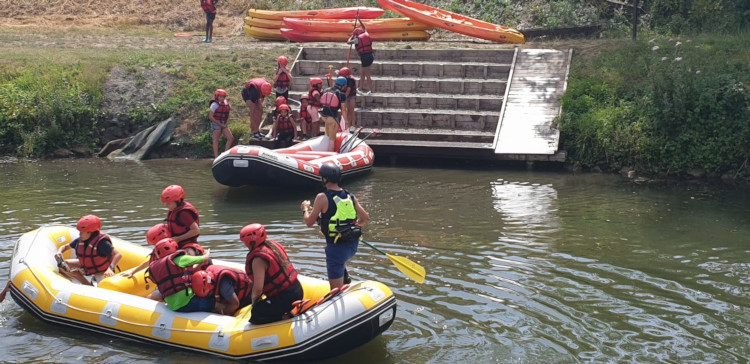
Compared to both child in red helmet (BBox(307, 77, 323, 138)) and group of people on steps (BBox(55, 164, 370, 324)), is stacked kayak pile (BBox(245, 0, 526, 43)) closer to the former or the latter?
child in red helmet (BBox(307, 77, 323, 138))

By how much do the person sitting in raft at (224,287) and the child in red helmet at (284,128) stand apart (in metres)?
7.71

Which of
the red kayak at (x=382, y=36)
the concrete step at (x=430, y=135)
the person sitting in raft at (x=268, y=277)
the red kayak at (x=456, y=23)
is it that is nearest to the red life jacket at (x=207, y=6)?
the red kayak at (x=382, y=36)

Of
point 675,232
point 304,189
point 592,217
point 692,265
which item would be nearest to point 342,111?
point 304,189

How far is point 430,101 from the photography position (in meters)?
16.4

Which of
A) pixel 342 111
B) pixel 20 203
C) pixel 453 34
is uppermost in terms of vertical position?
pixel 453 34

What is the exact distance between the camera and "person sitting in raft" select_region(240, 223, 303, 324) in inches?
262

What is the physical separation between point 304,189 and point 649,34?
9.39 m

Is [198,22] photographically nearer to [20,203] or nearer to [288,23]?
[288,23]

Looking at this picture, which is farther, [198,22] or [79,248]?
[198,22]

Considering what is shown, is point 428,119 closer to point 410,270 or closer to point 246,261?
point 410,270

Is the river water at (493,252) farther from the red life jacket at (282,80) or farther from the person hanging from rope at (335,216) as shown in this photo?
the red life jacket at (282,80)

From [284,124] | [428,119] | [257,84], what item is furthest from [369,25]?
[284,124]

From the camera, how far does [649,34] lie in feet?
60.5

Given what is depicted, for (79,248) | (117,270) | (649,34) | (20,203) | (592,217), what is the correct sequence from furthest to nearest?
1. (649,34)
2. (20,203)
3. (592,217)
4. (117,270)
5. (79,248)
